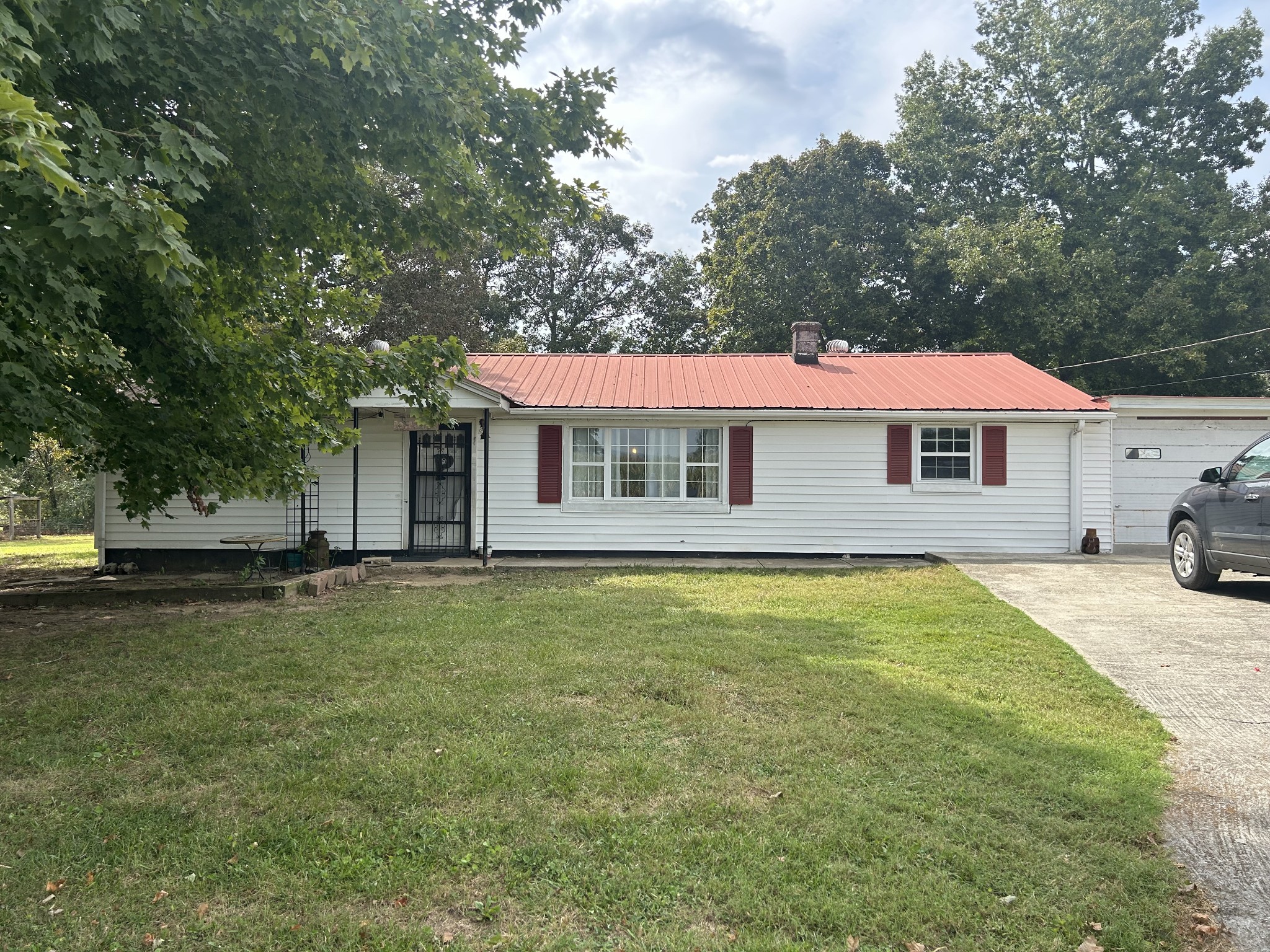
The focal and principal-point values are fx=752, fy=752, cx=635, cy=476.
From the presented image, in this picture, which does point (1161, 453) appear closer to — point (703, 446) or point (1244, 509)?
point (1244, 509)

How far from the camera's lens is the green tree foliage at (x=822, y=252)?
24625mm

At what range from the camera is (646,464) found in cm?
1245

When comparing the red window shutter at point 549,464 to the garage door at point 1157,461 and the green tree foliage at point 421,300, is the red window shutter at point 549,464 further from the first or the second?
the green tree foliage at point 421,300

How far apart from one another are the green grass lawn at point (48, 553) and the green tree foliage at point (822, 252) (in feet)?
63.0

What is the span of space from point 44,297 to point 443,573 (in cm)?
678

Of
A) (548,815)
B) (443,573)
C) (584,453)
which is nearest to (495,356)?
(584,453)

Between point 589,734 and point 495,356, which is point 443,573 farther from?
point 589,734

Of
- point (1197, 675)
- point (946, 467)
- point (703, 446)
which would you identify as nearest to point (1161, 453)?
point (946, 467)

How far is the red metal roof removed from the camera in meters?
12.1

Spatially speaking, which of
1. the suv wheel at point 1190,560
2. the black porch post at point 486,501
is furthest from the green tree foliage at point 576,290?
the suv wheel at point 1190,560

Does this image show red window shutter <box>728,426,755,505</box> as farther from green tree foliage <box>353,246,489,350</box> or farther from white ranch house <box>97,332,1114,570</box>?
green tree foliage <box>353,246,489,350</box>

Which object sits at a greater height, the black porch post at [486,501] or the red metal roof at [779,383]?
the red metal roof at [779,383]

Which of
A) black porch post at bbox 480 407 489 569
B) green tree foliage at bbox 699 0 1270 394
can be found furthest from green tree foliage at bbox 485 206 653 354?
black porch post at bbox 480 407 489 569

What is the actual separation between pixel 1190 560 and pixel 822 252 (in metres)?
18.1
